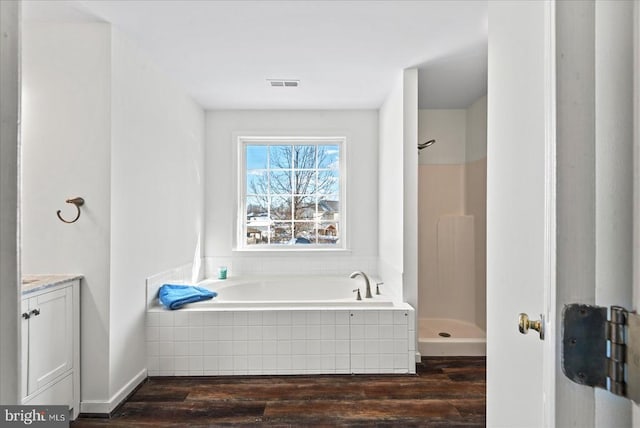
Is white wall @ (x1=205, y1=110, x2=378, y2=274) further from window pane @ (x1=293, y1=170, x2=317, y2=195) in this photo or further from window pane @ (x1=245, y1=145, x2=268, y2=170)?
window pane @ (x1=293, y1=170, x2=317, y2=195)

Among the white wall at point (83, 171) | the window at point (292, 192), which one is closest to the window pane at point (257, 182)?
the window at point (292, 192)

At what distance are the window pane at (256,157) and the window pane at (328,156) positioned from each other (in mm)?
616

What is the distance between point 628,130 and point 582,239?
0.12 metres

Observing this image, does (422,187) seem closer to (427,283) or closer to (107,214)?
(427,283)

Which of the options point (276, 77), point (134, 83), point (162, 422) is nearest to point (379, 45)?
point (276, 77)

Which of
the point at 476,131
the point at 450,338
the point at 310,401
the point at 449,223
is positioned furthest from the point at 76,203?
the point at 476,131

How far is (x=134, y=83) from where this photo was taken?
2.60m

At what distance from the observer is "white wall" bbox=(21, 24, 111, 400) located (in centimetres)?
226

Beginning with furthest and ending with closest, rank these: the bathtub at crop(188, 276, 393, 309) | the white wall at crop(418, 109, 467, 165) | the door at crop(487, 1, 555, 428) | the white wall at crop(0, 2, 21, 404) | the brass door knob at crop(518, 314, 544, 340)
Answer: the white wall at crop(418, 109, 467, 165), the bathtub at crop(188, 276, 393, 309), the door at crop(487, 1, 555, 428), the brass door knob at crop(518, 314, 544, 340), the white wall at crop(0, 2, 21, 404)

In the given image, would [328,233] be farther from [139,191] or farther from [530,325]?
[530,325]

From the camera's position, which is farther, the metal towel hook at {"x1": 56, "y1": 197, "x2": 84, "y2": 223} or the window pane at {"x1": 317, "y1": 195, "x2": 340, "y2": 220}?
the window pane at {"x1": 317, "y1": 195, "x2": 340, "y2": 220}

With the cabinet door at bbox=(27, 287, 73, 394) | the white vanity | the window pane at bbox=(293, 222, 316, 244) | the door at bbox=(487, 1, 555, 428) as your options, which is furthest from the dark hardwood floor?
the window pane at bbox=(293, 222, 316, 244)

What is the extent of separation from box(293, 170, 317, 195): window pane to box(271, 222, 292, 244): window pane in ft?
1.30

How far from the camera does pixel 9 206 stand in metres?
0.33
